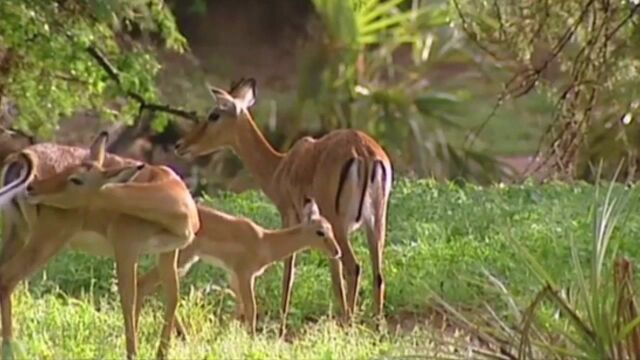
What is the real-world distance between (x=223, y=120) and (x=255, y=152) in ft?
0.84

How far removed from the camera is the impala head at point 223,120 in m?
9.06

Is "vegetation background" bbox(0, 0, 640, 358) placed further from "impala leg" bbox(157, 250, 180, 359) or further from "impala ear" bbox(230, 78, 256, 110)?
"impala ear" bbox(230, 78, 256, 110)

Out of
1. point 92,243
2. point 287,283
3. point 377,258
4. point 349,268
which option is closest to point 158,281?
point 92,243

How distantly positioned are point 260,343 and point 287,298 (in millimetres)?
1364

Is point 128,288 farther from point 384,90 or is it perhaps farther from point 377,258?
point 384,90

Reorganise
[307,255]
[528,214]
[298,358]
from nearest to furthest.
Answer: [298,358]
[307,255]
[528,214]

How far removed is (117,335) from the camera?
6.73 meters

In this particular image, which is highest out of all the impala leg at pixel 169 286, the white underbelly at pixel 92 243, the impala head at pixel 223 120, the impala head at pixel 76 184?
the impala head at pixel 223 120

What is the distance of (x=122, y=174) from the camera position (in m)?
6.00

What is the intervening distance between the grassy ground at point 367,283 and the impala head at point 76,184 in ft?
1.82

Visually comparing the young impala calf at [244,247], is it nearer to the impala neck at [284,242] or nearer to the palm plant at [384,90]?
the impala neck at [284,242]

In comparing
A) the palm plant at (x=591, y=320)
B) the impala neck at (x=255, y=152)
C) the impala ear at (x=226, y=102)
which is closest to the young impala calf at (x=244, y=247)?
the impala neck at (x=255, y=152)

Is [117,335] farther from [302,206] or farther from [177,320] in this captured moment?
[302,206]

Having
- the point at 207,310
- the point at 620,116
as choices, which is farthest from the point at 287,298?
the point at 620,116
